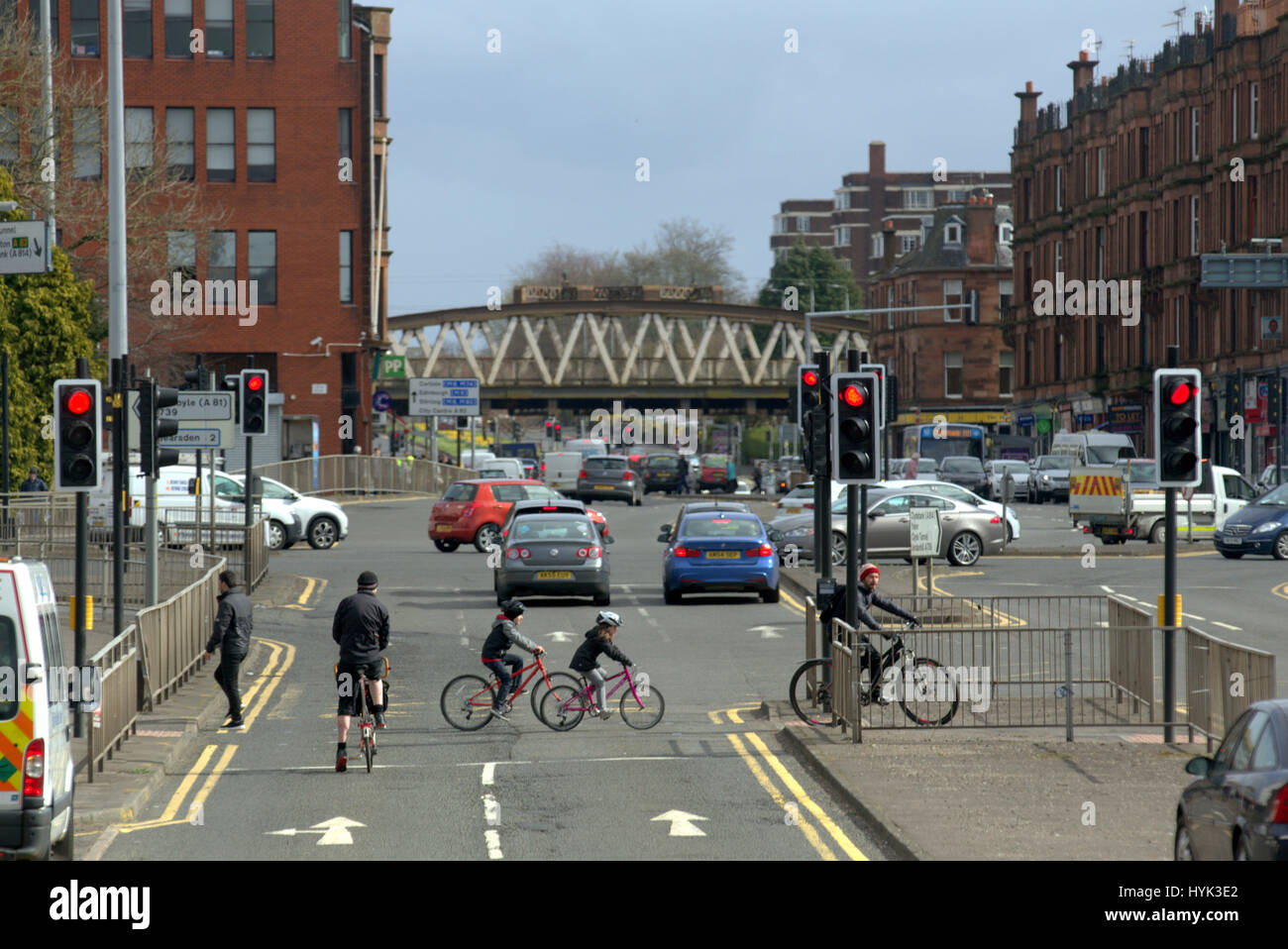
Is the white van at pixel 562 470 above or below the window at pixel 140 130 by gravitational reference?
below

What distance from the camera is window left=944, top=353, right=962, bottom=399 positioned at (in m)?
106

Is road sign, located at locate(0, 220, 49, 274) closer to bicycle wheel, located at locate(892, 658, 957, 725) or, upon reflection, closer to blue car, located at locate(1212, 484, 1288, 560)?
bicycle wheel, located at locate(892, 658, 957, 725)

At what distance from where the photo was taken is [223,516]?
3697 cm

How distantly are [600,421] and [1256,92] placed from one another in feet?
238

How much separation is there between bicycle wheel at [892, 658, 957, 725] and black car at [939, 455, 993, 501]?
43653 mm

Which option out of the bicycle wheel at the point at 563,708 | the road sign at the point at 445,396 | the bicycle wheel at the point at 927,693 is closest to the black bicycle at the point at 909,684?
the bicycle wheel at the point at 927,693

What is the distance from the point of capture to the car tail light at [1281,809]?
832cm

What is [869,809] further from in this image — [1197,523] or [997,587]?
[1197,523]

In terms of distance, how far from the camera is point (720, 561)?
95.7ft

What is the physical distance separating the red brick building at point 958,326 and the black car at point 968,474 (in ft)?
131

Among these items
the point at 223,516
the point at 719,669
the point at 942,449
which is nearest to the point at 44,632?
the point at 719,669

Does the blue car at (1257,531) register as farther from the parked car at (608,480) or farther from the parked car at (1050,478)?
the parked car at (608,480)

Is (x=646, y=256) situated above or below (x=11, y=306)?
above

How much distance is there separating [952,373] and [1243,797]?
325 ft
